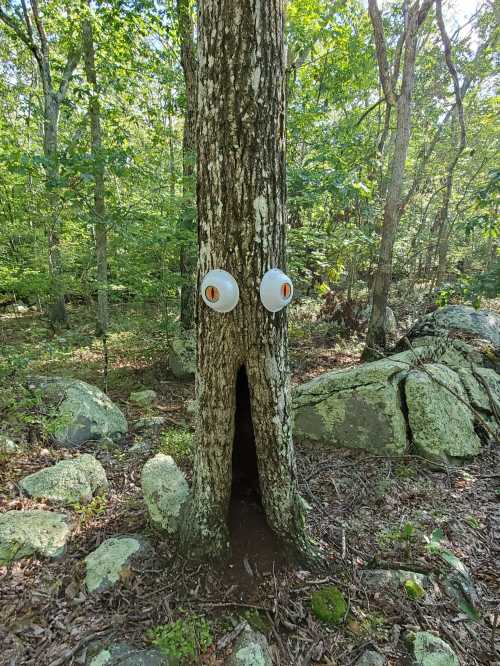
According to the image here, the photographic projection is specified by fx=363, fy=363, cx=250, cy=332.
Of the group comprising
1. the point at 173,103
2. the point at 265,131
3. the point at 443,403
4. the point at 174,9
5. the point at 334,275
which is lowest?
the point at 443,403

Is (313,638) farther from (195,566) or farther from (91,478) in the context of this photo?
(91,478)

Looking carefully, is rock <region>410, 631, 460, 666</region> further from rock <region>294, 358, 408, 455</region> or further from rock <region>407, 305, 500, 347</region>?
rock <region>407, 305, 500, 347</region>

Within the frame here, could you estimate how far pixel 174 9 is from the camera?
6281mm

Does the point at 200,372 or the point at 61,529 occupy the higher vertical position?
the point at 200,372

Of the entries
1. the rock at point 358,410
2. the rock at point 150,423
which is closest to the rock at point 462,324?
the rock at point 358,410

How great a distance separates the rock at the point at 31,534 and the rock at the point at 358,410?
8.24 feet

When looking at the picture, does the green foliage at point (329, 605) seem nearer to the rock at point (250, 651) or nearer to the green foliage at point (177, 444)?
the rock at point (250, 651)

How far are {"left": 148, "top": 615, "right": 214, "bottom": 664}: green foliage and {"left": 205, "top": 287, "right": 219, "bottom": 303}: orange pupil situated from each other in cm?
172

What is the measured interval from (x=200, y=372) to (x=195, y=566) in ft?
3.93

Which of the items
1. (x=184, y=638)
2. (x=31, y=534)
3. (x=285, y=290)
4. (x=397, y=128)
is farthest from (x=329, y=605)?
(x=397, y=128)

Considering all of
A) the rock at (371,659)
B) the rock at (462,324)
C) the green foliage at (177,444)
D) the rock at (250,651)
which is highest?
the rock at (462,324)

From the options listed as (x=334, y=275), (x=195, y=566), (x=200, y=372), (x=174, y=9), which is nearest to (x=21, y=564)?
(x=195, y=566)

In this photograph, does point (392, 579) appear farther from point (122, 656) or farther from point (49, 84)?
point (49, 84)

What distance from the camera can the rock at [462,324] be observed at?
19.2 ft
